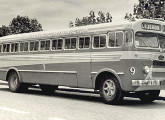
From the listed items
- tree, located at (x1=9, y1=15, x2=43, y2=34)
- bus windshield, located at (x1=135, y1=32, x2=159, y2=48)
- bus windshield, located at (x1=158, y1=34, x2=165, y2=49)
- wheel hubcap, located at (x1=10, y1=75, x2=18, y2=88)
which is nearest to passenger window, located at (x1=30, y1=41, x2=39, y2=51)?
wheel hubcap, located at (x1=10, y1=75, x2=18, y2=88)

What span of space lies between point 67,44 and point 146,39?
10.7 feet

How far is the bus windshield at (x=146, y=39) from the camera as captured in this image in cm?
1166

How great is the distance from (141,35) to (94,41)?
172 centimetres

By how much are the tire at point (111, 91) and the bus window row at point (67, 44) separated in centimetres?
115

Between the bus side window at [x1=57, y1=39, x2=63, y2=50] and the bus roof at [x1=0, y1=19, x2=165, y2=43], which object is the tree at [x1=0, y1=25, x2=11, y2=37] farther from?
the bus side window at [x1=57, y1=39, x2=63, y2=50]

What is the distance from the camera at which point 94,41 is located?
41.8 feet

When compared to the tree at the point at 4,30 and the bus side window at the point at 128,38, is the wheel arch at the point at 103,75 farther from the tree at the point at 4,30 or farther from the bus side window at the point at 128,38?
the tree at the point at 4,30

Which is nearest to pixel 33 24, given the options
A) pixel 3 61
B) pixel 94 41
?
pixel 3 61

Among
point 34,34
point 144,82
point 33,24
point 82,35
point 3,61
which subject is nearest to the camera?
point 144,82

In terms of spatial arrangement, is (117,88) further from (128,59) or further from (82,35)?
(82,35)

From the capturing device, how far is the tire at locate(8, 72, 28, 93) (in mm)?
16547

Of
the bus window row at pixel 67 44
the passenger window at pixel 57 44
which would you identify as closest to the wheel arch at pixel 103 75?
the bus window row at pixel 67 44

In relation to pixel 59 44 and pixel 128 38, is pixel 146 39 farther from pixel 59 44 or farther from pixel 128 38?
pixel 59 44

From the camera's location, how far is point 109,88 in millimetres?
12102
